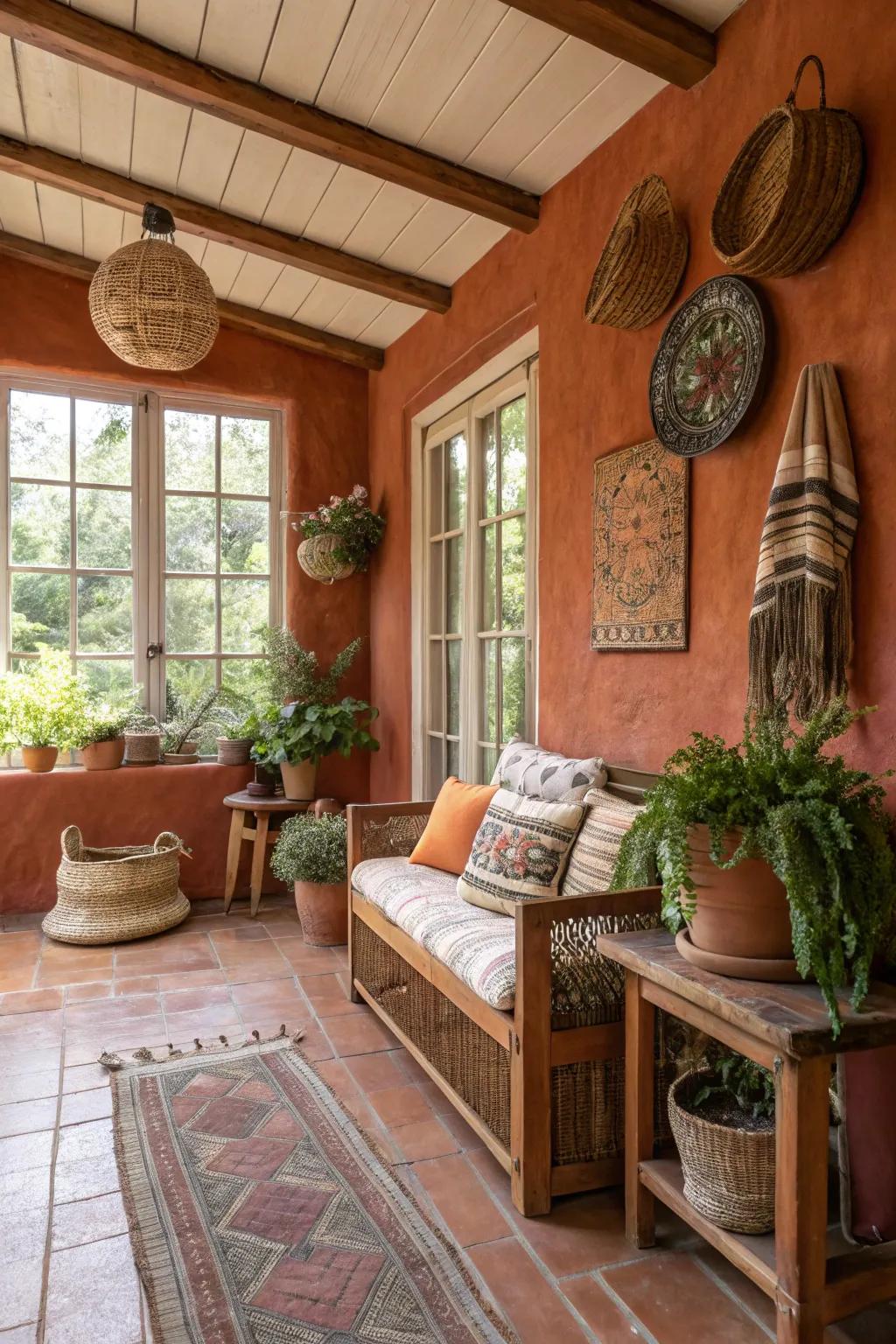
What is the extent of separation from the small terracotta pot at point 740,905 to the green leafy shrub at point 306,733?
2.95 m

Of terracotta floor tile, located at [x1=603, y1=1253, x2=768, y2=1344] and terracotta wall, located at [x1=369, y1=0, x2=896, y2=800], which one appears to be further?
terracotta wall, located at [x1=369, y1=0, x2=896, y2=800]

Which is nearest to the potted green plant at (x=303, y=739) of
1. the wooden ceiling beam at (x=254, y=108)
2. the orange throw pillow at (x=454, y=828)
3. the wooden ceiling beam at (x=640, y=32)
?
the orange throw pillow at (x=454, y=828)

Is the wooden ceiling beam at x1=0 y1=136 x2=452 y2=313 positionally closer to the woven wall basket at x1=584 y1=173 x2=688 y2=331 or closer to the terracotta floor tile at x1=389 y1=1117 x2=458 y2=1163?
the woven wall basket at x1=584 y1=173 x2=688 y2=331

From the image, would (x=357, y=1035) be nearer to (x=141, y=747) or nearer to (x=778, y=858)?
(x=778, y=858)

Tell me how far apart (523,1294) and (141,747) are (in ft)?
11.5

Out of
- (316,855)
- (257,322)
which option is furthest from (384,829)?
(257,322)

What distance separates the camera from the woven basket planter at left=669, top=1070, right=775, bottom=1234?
175cm

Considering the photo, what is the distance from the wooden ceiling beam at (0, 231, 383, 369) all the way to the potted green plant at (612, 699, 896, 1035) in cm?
383

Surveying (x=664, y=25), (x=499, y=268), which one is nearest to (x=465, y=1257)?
(x=664, y=25)

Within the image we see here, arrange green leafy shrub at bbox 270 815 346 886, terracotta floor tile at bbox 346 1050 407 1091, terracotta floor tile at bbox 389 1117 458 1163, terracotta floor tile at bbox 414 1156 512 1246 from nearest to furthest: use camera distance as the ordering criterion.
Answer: terracotta floor tile at bbox 414 1156 512 1246, terracotta floor tile at bbox 389 1117 458 1163, terracotta floor tile at bbox 346 1050 407 1091, green leafy shrub at bbox 270 815 346 886

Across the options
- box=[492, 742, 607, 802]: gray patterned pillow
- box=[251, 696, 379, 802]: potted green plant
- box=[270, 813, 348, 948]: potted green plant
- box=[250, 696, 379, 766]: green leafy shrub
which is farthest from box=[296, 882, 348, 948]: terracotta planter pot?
box=[492, 742, 607, 802]: gray patterned pillow

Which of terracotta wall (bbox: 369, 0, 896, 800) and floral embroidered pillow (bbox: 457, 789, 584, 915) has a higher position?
terracotta wall (bbox: 369, 0, 896, 800)

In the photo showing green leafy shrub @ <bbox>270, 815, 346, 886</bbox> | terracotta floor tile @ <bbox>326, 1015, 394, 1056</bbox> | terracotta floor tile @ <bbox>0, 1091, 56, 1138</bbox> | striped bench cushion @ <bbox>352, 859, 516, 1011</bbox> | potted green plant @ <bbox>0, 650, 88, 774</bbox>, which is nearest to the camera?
striped bench cushion @ <bbox>352, 859, 516, 1011</bbox>

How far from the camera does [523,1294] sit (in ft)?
6.01
